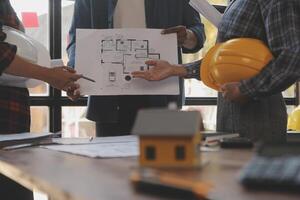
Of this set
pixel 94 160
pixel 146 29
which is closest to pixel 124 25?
pixel 146 29

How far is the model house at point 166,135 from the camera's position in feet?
2.14

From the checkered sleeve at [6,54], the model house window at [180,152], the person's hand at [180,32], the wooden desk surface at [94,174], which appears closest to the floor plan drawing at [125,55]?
the person's hand at [180,32]

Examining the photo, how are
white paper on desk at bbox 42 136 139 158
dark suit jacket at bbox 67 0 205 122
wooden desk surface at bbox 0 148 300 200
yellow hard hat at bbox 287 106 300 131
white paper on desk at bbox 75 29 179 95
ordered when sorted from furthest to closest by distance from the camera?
yellow hard hat at bbox 287 106 300 131 → dark suit jacket at bbox 67 0 205 122 → white paper on desk at bbox 75 29 179 95 → white paper on desk at bbox 42 136 139 158 → wooden desk surface at bbox 0 148 300 200

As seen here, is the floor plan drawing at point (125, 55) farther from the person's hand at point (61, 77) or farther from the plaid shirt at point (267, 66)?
the plaid shirt at point (267, 66)

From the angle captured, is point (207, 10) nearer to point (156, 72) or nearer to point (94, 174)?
point (156, 72)

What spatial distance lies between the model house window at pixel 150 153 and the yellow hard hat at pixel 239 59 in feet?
2.58

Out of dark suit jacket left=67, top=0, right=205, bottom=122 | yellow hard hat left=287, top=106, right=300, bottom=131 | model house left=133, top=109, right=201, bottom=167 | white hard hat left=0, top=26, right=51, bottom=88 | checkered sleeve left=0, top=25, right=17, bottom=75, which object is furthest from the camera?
yellow hard hat left=287, top=106, right=300, bottom=131

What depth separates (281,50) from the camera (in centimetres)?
135

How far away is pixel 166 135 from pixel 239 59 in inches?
31.6

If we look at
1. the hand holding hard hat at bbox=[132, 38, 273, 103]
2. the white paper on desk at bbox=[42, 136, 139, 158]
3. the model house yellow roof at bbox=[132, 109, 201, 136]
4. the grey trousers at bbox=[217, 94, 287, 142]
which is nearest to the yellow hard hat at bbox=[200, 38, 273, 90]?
the hand holding hard hat at bbox=[132, 38, 273, 103]

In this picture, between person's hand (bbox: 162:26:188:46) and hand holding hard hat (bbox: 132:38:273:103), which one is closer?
hand holding hard hat (bbox: 132:38:273:103)

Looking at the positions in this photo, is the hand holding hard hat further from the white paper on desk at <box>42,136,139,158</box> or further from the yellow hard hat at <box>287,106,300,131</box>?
the yellow hard hat at <box>287,106,300,131</box>

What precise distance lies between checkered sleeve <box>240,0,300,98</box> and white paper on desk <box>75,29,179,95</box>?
481 millimetres

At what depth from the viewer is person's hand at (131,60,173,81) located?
171 centimetres
